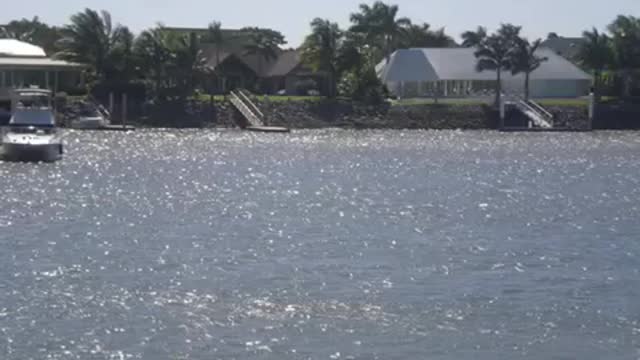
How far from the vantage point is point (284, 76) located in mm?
136000

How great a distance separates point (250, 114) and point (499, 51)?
22.7 meters

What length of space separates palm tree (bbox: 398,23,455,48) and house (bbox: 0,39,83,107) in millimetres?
42032

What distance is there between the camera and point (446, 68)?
127812 mm

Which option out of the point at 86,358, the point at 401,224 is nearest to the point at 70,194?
the point at 401,224

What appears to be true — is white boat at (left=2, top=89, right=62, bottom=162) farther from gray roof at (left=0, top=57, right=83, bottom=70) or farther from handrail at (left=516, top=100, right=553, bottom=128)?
handrail at (left=516, top=100, right=553, bottom=128)

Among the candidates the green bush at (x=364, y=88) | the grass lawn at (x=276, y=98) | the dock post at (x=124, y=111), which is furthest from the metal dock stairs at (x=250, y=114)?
the dock post at (x=124, y=111)

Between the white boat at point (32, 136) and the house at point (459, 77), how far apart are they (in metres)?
52.5

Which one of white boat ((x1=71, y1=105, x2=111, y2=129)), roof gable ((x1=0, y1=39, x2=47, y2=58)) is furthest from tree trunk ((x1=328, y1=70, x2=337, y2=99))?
roof gable ((x1=0, y1=39, x2=47, y2=58))

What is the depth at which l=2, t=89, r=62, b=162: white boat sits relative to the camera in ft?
238

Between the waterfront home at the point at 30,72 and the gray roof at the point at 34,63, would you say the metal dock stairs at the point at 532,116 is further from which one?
the gray roof at the point at 34,63

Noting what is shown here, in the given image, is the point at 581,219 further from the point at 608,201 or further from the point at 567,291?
the point at 567,291

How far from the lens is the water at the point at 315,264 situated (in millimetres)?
28109

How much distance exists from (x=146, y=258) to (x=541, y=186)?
31.9 meters

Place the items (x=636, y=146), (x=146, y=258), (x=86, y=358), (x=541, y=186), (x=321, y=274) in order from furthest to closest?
1. (x=636, y=146)
2. (x=541, y=186)
3. (x=146, y=258)
4. (x=321, y=274)
5. (x=86, y=358)
